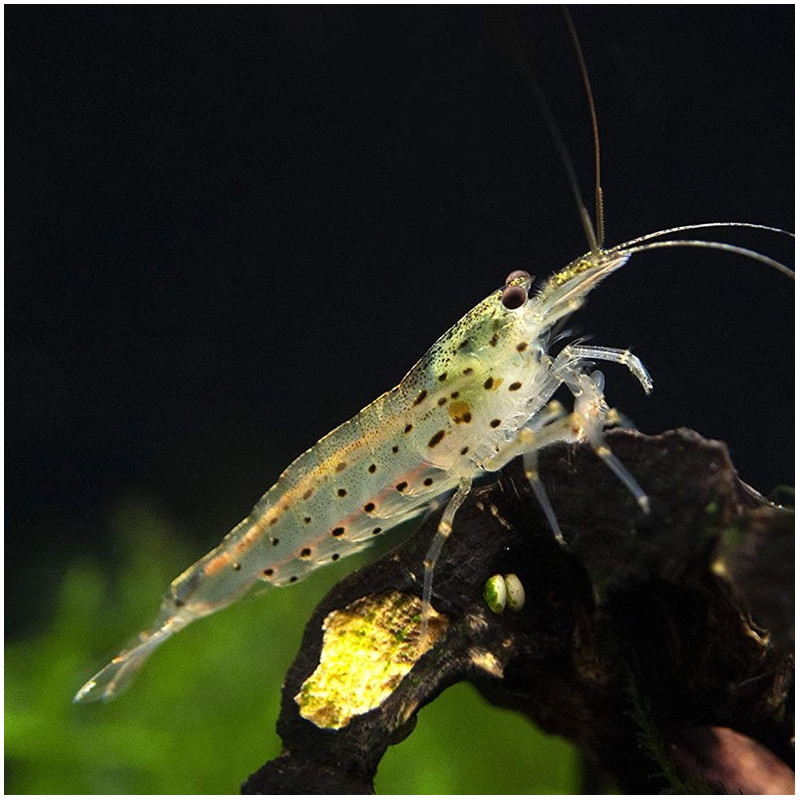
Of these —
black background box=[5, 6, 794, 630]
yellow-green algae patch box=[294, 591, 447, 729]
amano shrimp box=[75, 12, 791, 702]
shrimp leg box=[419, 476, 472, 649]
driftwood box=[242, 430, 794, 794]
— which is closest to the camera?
driftwood box=[242, 430, 794, 794]

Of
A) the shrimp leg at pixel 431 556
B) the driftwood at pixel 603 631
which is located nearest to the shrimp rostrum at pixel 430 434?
the shrimp leg at pixel 431 556

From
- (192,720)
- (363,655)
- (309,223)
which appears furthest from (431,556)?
(309,223)

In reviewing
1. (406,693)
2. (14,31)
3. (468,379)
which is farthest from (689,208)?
(14,31)

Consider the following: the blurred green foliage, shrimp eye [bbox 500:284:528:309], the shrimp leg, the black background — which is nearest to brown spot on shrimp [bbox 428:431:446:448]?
the shrimp leg

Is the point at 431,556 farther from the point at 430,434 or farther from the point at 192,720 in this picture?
the point at 192,720

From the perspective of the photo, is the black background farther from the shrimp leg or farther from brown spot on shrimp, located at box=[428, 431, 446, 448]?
the shrimp leg

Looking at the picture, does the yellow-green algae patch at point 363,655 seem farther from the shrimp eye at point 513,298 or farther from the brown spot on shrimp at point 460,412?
the shrimp eye at point 513,298

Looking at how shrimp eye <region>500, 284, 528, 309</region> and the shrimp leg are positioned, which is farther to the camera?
shrimp eye <region>500, 284, 528, 309</region>

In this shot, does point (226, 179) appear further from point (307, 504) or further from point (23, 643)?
point (23, 643)
